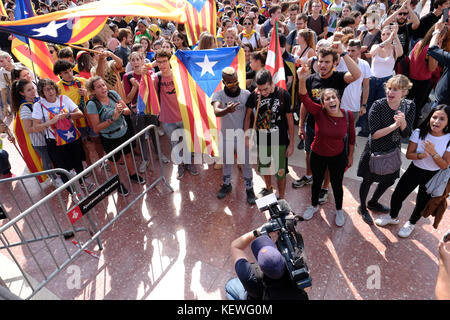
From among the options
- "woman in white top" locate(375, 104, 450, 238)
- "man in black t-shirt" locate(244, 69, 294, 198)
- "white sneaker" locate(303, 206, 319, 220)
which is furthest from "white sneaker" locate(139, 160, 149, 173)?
"woman in white top" locate(375, 104, 450, 238)

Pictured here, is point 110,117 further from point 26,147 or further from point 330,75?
point 330,75

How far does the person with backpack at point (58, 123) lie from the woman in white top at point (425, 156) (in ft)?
13.9

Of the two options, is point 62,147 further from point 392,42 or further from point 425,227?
point 392,42

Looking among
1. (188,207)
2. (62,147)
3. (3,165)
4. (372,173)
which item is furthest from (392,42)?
(3,165)

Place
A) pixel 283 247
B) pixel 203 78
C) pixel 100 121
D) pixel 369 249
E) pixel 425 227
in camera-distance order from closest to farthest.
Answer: pixel 283 247 < pixel 369 249 < pixel 425 227 < pixel 100 121 < pixel 203 78

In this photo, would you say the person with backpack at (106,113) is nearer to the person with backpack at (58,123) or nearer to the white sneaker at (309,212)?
the person with backpack at (58,123)

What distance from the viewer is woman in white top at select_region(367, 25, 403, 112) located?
4973 millimetres

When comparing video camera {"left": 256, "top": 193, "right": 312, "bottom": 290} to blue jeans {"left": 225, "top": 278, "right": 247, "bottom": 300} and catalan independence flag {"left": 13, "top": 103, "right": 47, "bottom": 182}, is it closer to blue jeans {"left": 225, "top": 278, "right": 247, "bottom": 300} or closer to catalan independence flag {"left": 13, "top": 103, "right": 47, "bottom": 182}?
blue jeans {"left": 225, "top": 278, "right": 247, "bottom": 300}

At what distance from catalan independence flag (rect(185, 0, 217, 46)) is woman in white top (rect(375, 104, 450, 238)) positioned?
403 centimetres

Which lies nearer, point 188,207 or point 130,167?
point 188,207

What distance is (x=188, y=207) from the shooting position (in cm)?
451

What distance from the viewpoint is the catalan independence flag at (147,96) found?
477 cm
